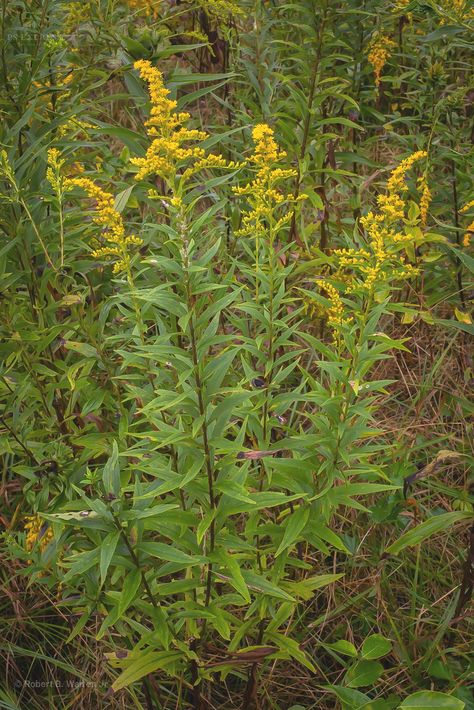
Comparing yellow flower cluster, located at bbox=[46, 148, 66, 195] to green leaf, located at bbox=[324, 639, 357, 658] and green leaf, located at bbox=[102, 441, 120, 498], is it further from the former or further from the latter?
green leaf, located at bbox=[324, 639, 357, 658]

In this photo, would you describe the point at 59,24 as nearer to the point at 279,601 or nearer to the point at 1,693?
the point at 279,601

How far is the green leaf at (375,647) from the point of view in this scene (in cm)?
203

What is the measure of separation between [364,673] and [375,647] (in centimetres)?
9

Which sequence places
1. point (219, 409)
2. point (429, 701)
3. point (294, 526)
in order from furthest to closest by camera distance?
1. point (429, 701)
2. point (294, 526)
3. point (219, 409)

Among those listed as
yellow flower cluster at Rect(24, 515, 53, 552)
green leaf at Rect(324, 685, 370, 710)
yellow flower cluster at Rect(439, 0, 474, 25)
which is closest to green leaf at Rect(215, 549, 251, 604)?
green leaf at Rect(324, 685, 370, 710)

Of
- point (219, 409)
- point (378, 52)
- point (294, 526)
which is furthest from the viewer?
point (378, 52)

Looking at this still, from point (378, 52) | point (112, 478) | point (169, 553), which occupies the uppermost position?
point (378, 52)

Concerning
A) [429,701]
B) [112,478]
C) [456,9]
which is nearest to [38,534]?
[112,478]

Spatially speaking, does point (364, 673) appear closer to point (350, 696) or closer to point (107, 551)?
point (350, 696)

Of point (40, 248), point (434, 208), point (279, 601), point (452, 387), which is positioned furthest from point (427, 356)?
point (40, 248)

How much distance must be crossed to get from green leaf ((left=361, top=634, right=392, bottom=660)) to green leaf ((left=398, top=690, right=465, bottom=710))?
0.45 feet

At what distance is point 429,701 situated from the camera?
76.0 inches

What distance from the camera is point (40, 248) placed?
236cm

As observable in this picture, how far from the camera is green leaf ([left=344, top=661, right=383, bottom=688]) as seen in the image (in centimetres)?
204
